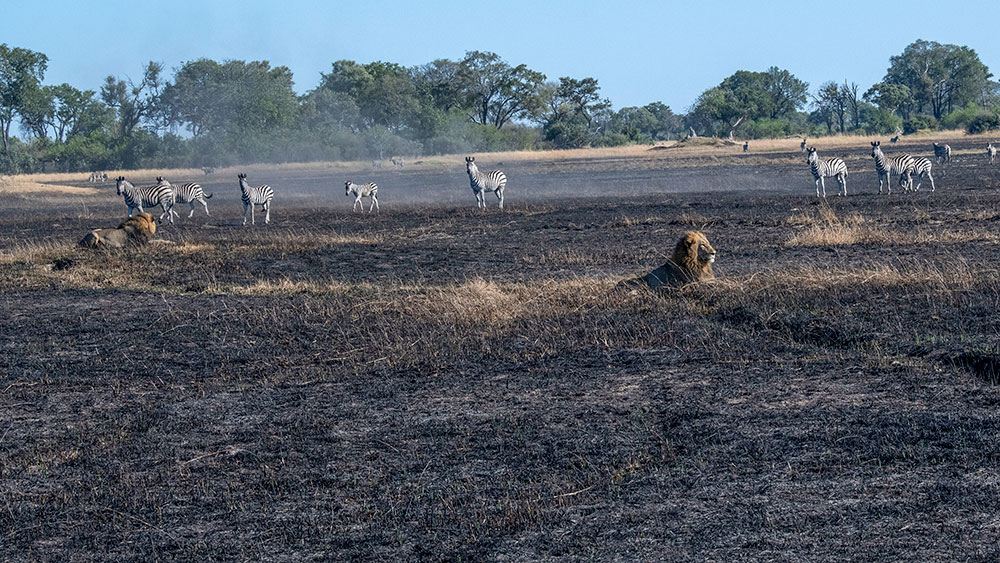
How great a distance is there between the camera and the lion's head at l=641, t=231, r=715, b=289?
1203 centimetres

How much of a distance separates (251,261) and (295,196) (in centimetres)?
2254

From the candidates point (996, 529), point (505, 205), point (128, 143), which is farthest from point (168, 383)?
point (128, 143)

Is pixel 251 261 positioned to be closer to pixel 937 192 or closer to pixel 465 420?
pixel 465 420

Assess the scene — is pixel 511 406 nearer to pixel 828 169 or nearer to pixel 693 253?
pixel 693 253

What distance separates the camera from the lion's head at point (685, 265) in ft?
39.5

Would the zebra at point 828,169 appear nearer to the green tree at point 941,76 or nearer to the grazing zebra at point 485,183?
the grazing zebra at point 485,183

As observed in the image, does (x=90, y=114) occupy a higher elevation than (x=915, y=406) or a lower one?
higher

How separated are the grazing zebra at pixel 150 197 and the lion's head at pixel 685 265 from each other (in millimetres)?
18746

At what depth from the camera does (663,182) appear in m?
37.5

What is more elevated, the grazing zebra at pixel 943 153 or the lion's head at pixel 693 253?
the grazing zebra at pixel 943 153

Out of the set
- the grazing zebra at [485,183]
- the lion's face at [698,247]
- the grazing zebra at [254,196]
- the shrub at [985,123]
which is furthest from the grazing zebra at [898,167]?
the shrub at [985,123]

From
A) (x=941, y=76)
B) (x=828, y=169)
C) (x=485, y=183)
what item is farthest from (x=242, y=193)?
(x=941, y=76)

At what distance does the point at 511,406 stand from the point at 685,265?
4893 mm

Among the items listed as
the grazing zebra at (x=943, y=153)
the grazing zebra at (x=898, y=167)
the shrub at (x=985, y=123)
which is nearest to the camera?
the grazing zebra at (x=898, y=167)
